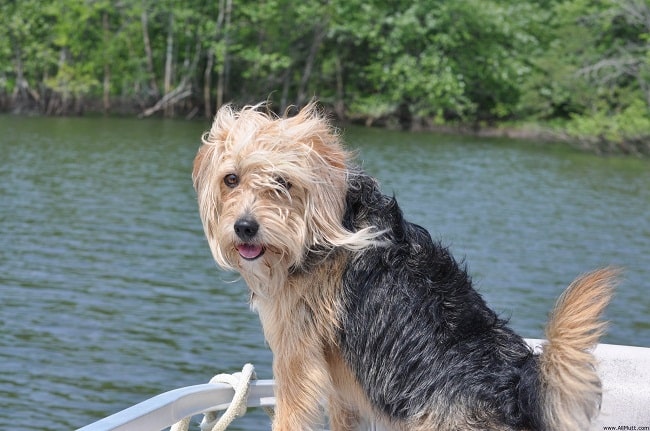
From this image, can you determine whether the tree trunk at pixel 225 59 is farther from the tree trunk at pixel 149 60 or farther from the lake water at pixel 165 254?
the lake water at pixel 165 254

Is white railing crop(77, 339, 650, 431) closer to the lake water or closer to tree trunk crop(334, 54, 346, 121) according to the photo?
the lake water

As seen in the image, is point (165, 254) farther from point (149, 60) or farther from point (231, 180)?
point (149, 60)

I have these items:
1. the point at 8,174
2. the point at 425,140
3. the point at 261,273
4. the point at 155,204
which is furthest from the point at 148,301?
the point at 425,140

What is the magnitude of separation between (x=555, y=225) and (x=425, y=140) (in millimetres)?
18589

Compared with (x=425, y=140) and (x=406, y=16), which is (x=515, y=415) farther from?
(x=406, y=16)

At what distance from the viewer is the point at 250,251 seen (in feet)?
11.6

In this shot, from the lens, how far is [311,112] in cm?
375

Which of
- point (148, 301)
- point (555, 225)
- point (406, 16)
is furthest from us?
point (406, 16)

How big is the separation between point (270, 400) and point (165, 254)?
11.2m

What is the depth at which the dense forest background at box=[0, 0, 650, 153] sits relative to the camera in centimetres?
4350

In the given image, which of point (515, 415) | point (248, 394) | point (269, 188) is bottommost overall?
point (248, 394)

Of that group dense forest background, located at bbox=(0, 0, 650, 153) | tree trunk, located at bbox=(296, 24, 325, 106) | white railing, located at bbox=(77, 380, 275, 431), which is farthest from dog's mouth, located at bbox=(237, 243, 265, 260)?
tree trunk, located at bbox=(296, 24, 325, 106)

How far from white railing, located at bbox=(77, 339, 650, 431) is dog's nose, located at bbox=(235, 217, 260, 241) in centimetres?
77

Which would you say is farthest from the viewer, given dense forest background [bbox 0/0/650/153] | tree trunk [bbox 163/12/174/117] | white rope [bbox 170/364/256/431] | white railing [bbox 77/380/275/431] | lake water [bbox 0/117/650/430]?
tree trunk [bbox 163/12/174/117]
